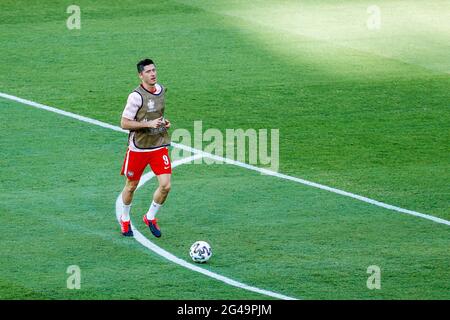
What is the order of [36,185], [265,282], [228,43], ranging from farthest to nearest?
[228,43] < [36,185] < [265,282]

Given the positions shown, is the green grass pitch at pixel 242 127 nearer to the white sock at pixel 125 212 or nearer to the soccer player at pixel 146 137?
the white sock at pixel 125 212

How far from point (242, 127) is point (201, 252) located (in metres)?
4.95

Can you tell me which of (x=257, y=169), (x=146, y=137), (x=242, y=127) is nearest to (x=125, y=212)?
(x=146, y=137)

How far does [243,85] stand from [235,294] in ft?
25.5

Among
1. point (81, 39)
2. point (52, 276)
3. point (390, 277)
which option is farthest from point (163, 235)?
point (81, 39)

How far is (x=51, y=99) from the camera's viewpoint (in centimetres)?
1772

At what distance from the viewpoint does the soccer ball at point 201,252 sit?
11938 millimetres

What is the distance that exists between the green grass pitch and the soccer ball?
0.40 feet

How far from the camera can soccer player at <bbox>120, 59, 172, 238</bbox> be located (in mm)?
12555

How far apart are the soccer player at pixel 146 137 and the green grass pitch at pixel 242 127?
17.3 inches

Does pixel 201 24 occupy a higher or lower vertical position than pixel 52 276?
higher

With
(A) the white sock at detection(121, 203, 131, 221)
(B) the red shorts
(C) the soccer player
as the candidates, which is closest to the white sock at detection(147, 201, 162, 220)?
(C) the soccer player

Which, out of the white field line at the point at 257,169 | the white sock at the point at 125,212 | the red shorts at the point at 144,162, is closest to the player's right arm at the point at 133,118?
the red shorts at the point at 144,162

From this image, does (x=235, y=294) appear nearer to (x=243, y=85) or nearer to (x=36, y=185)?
(x=36, y=185)
